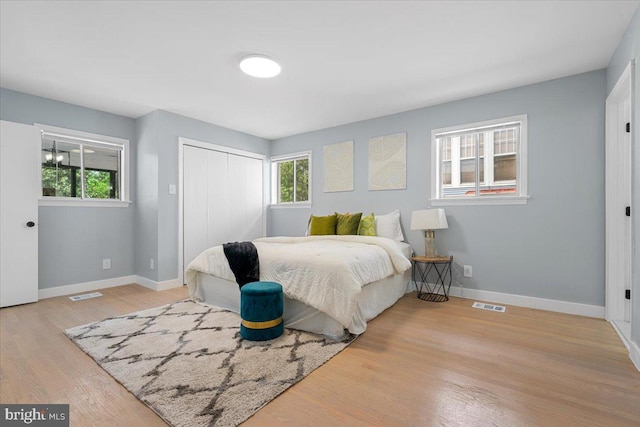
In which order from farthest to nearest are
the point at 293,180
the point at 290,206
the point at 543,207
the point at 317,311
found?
the point at 293,180
the point at 290,206
the point at 543,207
the point at 317,311

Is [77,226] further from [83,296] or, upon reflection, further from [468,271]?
[468,271]

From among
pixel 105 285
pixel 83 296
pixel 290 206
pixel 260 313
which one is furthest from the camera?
pixel 290 206

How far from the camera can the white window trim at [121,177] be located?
3.77 m

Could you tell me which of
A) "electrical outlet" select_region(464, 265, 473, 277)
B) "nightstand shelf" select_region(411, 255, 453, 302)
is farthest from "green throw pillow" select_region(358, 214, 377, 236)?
"electrical outlet" select_region(464, 265, 473, 277)

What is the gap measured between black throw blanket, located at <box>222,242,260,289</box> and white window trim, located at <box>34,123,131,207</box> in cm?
250

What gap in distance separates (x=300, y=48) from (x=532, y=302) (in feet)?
11.6

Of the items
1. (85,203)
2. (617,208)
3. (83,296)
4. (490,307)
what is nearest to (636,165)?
(617,208)

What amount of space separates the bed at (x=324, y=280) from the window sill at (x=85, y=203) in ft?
6.15

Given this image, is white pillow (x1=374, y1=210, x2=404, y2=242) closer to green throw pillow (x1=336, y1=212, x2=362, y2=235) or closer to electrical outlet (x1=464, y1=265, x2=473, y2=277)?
green throw pillow (x1=336, y1=212, x2=362, y2=235)

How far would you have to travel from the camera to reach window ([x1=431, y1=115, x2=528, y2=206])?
11.3 feet

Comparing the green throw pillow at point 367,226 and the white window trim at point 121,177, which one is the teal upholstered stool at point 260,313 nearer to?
the green throw pillow at point 367,226

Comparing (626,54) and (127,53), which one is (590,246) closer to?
(626,54)

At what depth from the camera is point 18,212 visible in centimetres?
343

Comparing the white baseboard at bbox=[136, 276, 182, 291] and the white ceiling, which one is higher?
the white ceiling
